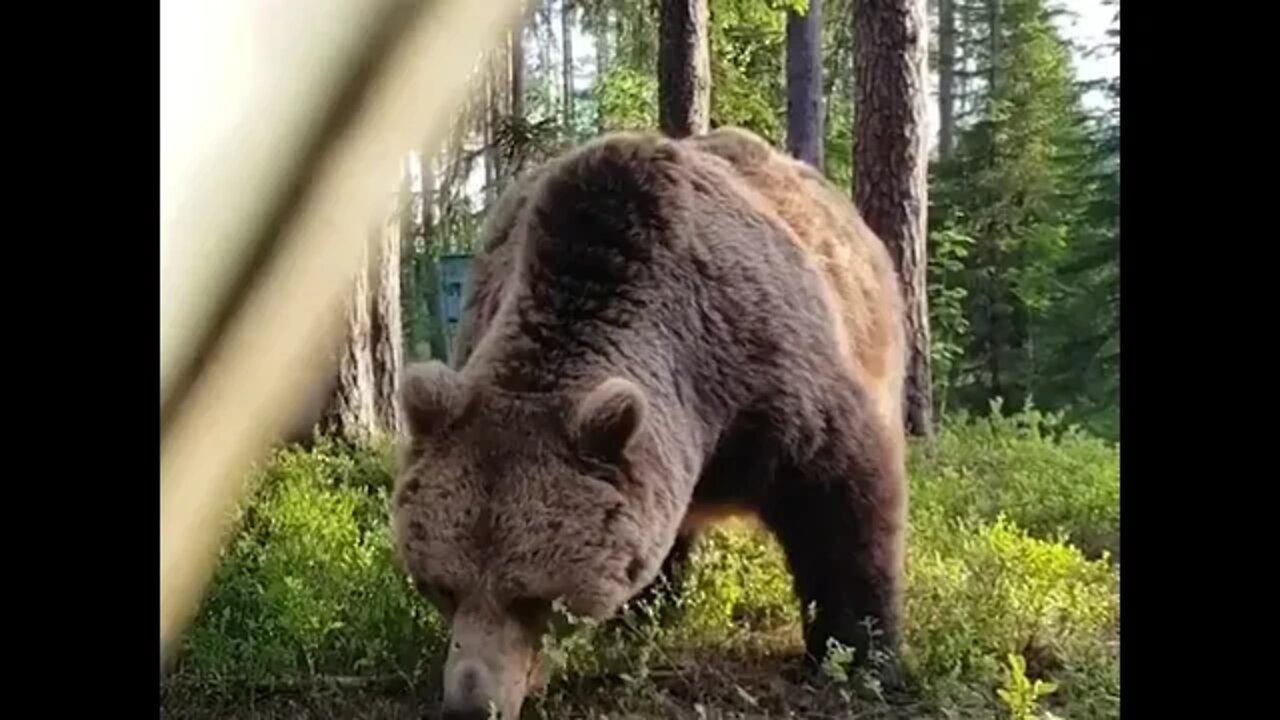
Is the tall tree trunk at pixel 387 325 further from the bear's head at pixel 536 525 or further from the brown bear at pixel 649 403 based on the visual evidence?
the bear's head at pixel 536 525

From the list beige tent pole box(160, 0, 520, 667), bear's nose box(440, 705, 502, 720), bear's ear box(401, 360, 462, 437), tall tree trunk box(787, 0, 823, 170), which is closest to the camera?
bear's nose box(440, 705, 502, 720)

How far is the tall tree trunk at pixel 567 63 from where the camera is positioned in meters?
2.53

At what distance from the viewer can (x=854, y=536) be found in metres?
2.44

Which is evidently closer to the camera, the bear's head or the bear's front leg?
the bear's head

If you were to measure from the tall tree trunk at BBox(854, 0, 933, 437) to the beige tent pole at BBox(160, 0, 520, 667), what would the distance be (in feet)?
1.90

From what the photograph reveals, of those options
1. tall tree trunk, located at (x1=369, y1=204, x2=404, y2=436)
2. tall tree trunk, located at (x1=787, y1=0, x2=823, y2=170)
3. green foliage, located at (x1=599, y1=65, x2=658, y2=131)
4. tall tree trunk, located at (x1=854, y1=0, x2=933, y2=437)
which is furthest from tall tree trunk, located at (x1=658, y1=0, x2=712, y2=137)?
tall tree trunk, located at (x1=369, y1=204, x2=404, y2=436)

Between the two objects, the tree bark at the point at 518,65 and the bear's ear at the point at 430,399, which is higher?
the tree bark at the point at 518,65

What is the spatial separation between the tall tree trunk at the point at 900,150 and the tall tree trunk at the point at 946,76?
3 cm

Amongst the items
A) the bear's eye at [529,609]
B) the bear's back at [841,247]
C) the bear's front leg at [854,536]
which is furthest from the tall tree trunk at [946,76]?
the bear's eye at [529,609]

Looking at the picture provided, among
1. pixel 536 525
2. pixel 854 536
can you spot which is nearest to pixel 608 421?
pixel 536 525

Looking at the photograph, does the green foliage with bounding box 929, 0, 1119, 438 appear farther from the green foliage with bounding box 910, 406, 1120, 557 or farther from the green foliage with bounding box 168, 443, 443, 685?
the green foliage with bounding box 168, 443, 443, 685

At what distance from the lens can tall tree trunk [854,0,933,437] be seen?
8.10 ft
